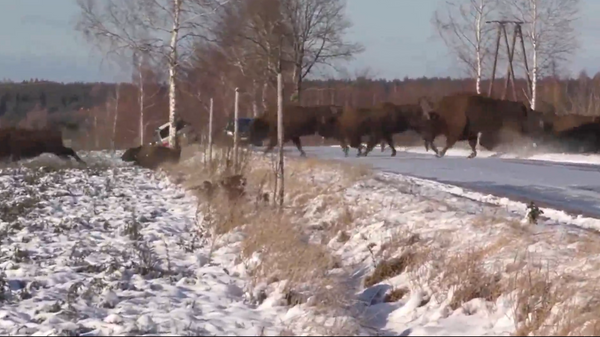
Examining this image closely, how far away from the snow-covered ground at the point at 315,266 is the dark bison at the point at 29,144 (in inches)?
655

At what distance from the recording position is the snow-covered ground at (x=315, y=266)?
5.79m

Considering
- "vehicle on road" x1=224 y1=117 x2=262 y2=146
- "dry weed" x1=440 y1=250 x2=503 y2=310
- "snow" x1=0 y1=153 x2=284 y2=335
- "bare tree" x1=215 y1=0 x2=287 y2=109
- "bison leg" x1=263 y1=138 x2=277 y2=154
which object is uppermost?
"bare tree" x1=215 y1=0 x2=287 y2=109

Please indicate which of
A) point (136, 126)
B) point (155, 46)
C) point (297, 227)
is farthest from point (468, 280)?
point (136, 126)

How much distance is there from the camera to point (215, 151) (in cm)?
1908

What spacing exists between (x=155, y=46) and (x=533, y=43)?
1941 cm

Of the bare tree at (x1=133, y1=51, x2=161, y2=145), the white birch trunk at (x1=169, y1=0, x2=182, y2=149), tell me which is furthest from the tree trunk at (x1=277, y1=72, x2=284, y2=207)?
the bare tree at (x1=133, y1=51, x2=161, y2=145)

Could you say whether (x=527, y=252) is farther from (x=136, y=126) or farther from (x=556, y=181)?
(x=136, y=126)

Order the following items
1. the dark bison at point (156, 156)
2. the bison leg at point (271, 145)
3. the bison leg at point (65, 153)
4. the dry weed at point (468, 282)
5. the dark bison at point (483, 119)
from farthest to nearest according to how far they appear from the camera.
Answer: the bison leg at point (65, 153), the dark bison at point (483, 119), the dark bison at point (156, 156), the bison leg at point (271, 145), the dry weed at point (468, 282)

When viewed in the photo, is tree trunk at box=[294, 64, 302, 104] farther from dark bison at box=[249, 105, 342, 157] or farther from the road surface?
the road surface

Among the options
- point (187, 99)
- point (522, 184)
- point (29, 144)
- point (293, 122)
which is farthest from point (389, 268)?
point (187, 99)

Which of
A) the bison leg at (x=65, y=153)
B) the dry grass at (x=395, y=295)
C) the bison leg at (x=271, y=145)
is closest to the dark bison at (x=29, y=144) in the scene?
the bison leg at (x=65, y=153)

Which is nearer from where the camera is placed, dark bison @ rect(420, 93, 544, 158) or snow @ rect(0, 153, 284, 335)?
snow @ rect(0, 153, 284, 335)

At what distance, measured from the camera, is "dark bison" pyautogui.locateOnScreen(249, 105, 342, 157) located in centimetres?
2620

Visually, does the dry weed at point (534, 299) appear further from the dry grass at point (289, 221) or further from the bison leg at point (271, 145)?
the bison leg at point (271, 145)
